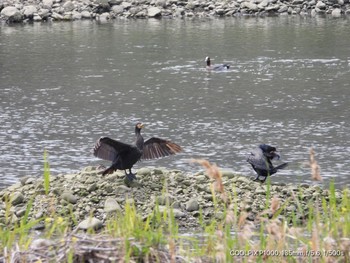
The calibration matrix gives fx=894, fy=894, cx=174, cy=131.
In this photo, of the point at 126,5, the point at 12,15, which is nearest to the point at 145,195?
the point at 12,15

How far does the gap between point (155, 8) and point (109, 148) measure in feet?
139

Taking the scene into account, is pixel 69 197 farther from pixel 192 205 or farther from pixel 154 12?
pixel 154 12

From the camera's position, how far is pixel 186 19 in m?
54.1

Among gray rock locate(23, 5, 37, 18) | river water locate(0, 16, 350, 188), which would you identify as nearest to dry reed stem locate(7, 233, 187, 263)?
river water locate(0, 16, 350, 188)

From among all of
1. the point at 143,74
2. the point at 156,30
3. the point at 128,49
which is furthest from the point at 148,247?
the point at 156,30

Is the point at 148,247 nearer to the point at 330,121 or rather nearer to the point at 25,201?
the point at 25,201

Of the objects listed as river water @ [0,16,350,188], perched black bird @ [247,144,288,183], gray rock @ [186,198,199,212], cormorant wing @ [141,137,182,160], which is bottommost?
river water @ [0,16,350,188]

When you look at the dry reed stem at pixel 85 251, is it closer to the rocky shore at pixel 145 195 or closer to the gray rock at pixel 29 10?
the rocky shore at pixel 145 195

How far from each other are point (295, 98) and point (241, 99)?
1622 mm

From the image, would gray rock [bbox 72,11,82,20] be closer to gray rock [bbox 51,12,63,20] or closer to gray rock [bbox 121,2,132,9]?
gray rock [bbox 51,12,63,20]

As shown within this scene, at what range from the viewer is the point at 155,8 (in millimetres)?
55719

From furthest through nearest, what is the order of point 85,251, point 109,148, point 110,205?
1. point 109,148
2. point 110,205
3. point 85,251

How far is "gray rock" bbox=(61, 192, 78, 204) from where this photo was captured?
13.8 m

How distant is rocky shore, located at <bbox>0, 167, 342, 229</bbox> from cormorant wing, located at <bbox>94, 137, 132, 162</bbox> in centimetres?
54
